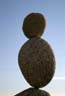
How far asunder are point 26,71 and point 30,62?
1.39 ft

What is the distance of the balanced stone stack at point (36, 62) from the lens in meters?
16.4

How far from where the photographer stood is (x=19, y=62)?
1675 centimetres

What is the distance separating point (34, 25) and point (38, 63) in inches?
67.9

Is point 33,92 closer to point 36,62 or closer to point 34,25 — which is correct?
point 36,62

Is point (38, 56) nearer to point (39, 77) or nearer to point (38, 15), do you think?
point (39, 77)

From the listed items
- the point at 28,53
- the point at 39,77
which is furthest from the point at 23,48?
the point at 39,77

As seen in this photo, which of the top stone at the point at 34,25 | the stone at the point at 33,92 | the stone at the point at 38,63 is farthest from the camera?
the top stone at the point at 34,25

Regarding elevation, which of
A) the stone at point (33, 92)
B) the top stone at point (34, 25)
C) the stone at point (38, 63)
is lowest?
the stone at point (33, 92)

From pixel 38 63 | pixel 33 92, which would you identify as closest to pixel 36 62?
pixel 38 63

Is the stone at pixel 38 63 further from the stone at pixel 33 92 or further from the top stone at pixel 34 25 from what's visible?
the top stone at pixel 34 25

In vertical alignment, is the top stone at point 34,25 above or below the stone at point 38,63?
above

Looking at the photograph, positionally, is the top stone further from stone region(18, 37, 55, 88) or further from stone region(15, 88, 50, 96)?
stone region(15, 88, 50, 96)

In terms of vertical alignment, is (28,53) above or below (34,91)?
above

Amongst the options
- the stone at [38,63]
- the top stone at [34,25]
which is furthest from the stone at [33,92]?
the top stone at [34,25]
